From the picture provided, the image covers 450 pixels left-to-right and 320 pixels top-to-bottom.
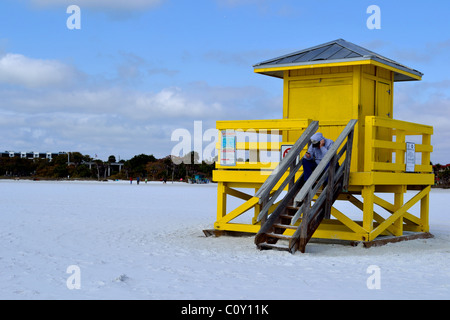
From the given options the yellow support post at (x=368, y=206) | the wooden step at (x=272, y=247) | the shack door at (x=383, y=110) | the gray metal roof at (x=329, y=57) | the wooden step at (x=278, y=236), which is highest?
the gray metal roof at (x=329, y=57)

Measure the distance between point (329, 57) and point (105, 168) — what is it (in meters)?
81.6

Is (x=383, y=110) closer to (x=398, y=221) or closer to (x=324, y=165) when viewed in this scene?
(x=398, y=221)

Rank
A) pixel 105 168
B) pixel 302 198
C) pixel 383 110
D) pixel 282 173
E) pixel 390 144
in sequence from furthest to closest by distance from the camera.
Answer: pixel 105 168, pixel 383 110, pixel 390 144, pixel 282 173, pixel 302 198

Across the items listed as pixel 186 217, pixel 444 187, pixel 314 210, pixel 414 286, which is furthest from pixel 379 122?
pixel 444 187

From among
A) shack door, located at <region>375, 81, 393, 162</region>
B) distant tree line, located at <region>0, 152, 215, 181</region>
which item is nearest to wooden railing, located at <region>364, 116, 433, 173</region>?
shack door, located at <region>375, 81, 393, 162</region>

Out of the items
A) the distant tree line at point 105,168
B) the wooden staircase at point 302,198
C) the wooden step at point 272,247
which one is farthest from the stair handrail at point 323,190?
the distant tree line at point 105,168

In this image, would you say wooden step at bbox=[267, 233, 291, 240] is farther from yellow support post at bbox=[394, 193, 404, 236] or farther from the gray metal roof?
the gray metal roof

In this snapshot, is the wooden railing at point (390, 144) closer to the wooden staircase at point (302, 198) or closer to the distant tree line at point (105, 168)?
the wooden staircase at point (302, 198)

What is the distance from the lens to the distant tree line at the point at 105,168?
82.4m

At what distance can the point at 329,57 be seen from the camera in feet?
37.2

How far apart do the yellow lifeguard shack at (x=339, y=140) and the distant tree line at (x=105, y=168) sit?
60948mm

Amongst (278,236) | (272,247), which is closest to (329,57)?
(278,236)

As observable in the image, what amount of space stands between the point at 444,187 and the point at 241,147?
50764 millimetres
